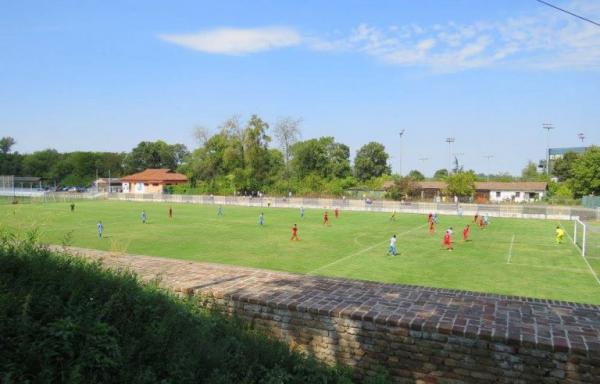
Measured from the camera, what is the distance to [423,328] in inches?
229

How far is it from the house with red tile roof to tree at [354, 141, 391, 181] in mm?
42433

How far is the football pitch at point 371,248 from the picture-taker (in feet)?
62.6

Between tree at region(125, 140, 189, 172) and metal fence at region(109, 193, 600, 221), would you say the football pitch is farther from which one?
tree at region(125, 140, 189, 172)

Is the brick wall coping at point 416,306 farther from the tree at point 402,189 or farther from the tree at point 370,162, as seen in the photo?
the tree at point 370,162

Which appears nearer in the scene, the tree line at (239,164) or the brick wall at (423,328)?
the brick wall at (423,328)

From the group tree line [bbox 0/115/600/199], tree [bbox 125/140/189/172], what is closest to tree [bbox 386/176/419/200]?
tree line [bbox 0/115/600/199]

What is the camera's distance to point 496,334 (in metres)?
5.47

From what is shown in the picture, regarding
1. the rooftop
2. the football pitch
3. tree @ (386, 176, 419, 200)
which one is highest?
the rooftop

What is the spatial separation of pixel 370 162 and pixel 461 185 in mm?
39831

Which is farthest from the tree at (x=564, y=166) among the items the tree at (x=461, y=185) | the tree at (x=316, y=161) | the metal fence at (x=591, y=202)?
the metal fence at (x=591, y=202)

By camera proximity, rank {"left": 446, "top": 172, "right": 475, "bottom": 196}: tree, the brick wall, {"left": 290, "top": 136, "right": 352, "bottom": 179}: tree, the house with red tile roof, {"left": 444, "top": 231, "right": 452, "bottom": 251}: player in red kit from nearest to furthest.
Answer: the brick wall
{"left": 444, "top": 231, "right": 452, "bottom": 251}: player in red kit
{"left": 446, "top": 172, "right": 475, "bottom": 196}: tree
the house with red tile roof
{"left": 290, "top": 136, "right": 352, "bottom": 179}: tree

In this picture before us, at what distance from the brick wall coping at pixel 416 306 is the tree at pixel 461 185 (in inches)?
2738

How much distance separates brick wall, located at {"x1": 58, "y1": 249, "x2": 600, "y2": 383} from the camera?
5281 mm

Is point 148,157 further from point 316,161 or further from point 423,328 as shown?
point 423,328
